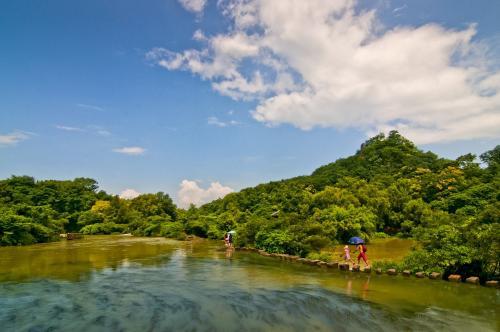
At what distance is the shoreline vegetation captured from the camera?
17.4 meters

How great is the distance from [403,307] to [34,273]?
17069 mm

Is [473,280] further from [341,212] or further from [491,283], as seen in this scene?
[341,212]

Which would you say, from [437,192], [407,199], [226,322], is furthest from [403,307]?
[437,192]

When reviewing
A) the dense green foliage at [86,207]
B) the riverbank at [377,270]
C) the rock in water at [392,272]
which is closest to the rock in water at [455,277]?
the riverbank at [377,270]

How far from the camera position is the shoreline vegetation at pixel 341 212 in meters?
17.4

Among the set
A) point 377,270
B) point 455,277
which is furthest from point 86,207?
point 455,277

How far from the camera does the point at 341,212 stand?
113 feet

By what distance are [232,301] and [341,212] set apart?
23589mm

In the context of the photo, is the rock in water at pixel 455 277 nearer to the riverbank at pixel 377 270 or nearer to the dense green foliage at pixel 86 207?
the riverbank at pixel 377 270

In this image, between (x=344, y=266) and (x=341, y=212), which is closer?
(x=344, y=266)

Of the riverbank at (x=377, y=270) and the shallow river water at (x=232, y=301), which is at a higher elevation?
the riverbank at (x=377, y=270)

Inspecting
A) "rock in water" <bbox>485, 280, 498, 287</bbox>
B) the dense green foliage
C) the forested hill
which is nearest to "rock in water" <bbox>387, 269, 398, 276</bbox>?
the forested hill

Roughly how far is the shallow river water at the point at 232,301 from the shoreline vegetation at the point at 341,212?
A: 2129mm

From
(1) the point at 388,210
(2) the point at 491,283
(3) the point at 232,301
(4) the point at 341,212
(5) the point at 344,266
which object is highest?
(1) the point at 388,210
